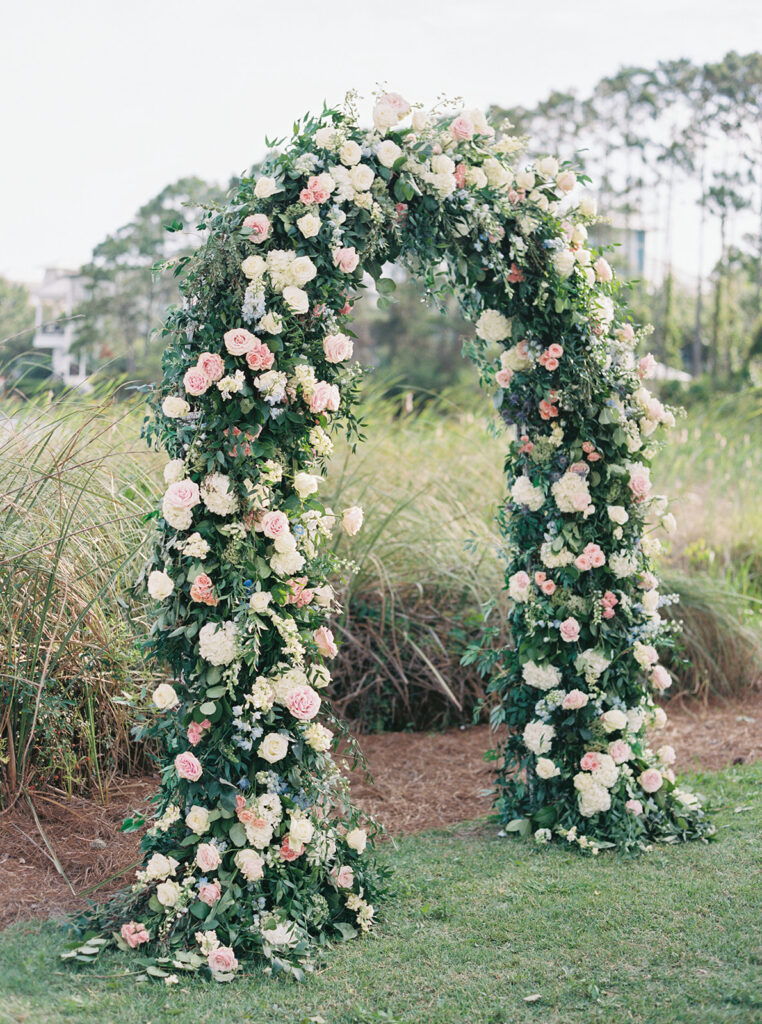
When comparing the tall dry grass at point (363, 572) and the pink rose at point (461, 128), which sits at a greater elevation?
the pink rose at point (461, 128)

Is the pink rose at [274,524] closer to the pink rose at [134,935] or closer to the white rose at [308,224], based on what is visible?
the white rose at [308,224]

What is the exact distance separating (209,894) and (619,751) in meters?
1.60

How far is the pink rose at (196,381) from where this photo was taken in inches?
98.3

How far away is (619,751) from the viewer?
3326 mm

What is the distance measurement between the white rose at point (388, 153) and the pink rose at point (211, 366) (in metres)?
0.81

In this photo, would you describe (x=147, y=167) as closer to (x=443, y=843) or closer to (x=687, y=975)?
(x=443, y=843)

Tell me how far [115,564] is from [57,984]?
5.07 ft

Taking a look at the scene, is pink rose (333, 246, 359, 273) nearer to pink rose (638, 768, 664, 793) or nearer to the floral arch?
the floral arch

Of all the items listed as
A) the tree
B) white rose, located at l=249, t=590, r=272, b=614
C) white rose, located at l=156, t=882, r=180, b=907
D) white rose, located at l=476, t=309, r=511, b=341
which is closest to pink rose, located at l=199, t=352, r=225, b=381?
white rose, located at l=249, t=590, r=272, b=614

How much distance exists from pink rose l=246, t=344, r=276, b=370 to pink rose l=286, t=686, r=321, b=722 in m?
0.91

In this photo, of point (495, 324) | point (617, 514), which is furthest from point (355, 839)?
point (495, 324)

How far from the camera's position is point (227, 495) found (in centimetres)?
252

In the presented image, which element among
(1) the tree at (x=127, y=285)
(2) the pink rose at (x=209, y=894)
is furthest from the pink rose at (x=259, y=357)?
(1) the tree at (x=127, y=285)

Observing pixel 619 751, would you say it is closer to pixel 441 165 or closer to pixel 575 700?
pixel 575 700
